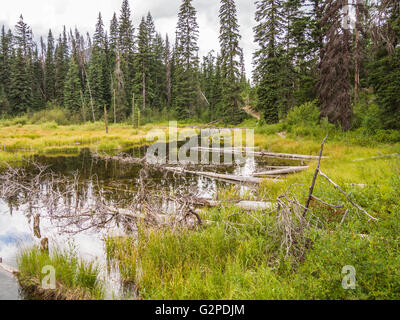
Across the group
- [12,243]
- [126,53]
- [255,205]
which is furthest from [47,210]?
[126,53]

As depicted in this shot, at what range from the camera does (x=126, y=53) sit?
48969 mm

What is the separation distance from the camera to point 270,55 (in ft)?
87.9

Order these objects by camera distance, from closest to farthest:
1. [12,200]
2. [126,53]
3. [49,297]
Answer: [49,297] → [12,200] → [126,53]

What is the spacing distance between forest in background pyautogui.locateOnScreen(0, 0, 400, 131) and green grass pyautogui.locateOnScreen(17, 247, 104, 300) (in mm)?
10783

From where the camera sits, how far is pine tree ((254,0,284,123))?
26.0 meters

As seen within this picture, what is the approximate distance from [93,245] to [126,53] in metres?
51.8

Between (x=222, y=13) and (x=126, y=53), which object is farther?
(x=126, y=53)

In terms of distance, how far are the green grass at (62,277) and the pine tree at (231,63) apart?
3330 cm

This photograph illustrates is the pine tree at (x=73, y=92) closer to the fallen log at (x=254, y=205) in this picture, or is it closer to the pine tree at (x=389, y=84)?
the pine tree at (x=389, y=84)

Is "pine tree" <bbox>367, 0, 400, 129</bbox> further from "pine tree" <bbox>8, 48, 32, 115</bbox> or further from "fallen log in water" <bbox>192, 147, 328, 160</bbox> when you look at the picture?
"pine tree" <bbox>8, 48, 32, 115</bbox>

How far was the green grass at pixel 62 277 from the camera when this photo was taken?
328 cm

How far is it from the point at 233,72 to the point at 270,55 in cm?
943
